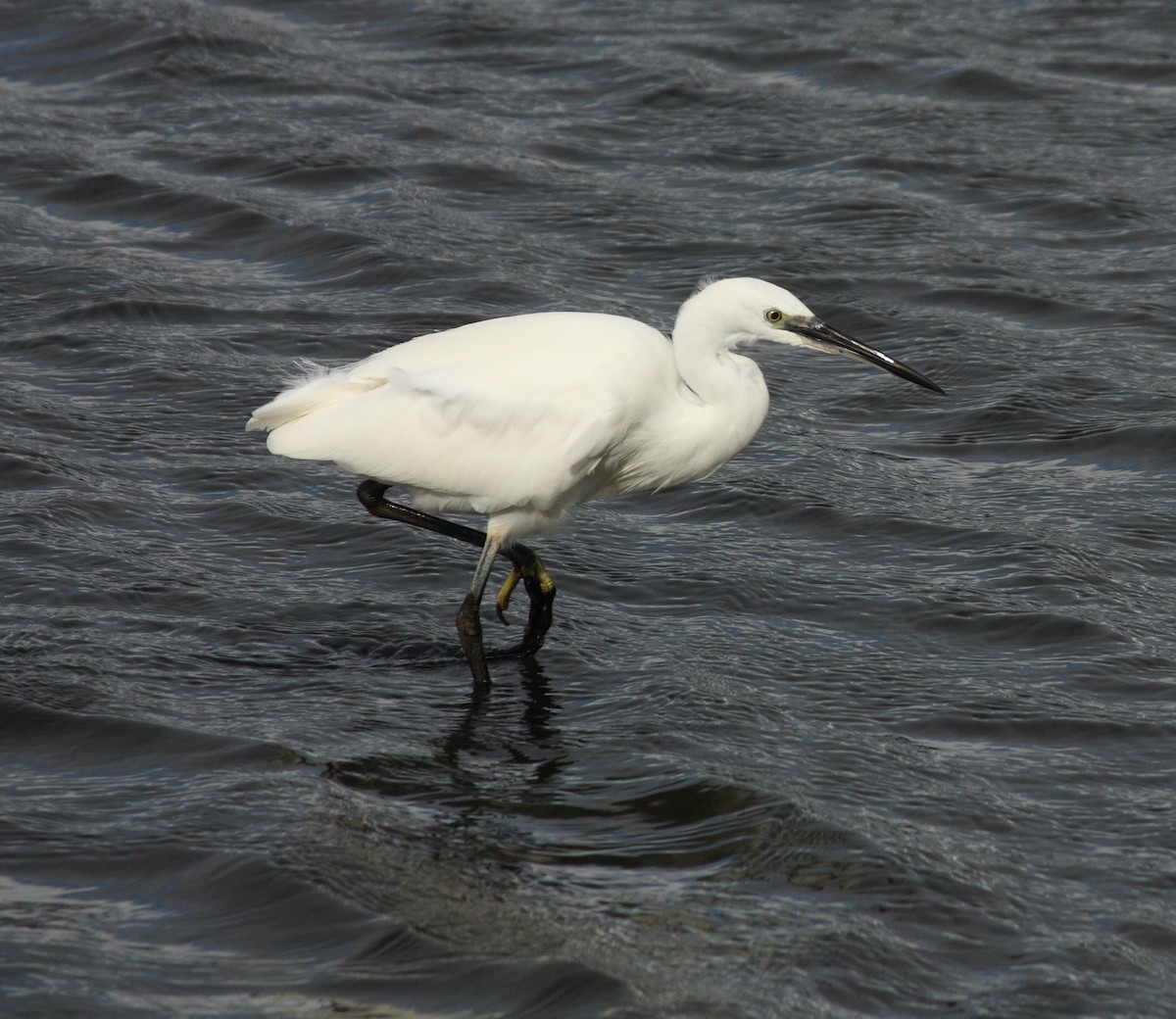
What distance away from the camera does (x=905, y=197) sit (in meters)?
10.4

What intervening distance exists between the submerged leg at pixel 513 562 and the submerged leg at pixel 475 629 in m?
0.02

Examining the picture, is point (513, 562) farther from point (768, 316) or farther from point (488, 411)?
point (768, 316)

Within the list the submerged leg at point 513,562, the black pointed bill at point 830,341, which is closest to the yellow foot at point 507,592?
the submerged leg at point 513,562

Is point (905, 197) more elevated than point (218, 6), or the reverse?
point (218, 6)

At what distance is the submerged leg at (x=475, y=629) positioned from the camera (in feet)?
20.0

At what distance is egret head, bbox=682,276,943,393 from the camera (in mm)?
6020

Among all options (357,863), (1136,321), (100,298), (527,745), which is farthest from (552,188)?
(357,863)

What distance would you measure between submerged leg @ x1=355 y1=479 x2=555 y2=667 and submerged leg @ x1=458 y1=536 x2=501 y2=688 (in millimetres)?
15

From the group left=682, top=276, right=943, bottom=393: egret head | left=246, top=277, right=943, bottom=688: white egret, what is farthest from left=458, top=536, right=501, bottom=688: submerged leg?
left=682, top=276, right=943, bottom=393: egret head

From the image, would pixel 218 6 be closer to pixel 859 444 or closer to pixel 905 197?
pixel 905 197

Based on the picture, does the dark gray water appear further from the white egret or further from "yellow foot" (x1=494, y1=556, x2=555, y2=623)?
the white egret

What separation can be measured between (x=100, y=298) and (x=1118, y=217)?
568 cm

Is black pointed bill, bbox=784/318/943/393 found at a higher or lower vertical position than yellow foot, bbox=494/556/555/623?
higher

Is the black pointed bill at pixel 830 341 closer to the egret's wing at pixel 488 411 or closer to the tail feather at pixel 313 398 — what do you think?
the egret's wing at pixel 488 411
